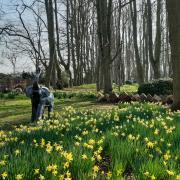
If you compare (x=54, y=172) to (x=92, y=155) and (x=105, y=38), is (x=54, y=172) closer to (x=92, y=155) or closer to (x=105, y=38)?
(x=92, y=155)

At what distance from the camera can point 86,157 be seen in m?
4.04

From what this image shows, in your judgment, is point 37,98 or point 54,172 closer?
point 54,172

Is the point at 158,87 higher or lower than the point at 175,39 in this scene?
lower

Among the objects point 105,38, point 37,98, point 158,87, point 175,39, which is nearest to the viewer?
point 37,98

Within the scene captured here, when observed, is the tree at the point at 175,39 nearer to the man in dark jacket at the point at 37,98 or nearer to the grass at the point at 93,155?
the man in dark jacket at the point at 37,98

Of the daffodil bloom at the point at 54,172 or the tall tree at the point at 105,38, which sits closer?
the daffodil bloom at the point at 54,172

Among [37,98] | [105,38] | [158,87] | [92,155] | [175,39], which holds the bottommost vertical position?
[92,155]

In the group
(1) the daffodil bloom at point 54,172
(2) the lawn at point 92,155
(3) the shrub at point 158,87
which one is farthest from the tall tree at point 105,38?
(1) the daffodil bloom at point 54,172

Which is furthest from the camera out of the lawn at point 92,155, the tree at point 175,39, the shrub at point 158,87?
the shrub at point 158,87

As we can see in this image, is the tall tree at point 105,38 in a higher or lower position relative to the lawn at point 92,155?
higher

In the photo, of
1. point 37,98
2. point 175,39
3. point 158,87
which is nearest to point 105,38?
point 158,87

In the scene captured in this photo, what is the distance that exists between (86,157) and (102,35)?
49.9ft

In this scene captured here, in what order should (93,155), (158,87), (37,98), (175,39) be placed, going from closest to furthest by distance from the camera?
(93,155)
(37,98)
(175,39)
(158,87)

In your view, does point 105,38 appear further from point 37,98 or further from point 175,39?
point 37,98
